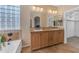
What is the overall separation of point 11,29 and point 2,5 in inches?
12.6

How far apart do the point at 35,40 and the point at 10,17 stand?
45 cm

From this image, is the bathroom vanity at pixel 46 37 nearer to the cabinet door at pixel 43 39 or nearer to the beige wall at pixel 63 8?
the cabinet door at pixel 43 39

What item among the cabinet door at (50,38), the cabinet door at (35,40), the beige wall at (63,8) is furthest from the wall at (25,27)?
the beige wall at (63,8)

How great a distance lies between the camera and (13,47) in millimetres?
1354

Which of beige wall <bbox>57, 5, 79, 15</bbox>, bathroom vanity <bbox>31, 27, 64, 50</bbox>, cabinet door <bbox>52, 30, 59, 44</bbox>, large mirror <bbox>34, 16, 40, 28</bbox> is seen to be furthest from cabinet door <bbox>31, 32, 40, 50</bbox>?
beige wall <bbox>57, 5, 79, 15</bbox>

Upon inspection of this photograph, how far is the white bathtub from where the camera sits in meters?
1.29

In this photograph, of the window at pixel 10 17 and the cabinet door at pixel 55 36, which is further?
the cabinet door at pixel 55 36

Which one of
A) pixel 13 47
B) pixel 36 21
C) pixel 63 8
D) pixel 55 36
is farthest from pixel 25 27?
pixel 63 8

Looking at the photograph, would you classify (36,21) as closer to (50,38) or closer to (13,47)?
(50,38)

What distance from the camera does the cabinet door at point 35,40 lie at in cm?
138

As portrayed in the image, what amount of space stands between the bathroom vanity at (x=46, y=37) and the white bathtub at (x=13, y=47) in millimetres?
189

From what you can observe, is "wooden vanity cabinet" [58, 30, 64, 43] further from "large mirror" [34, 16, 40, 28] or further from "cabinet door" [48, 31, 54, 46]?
"large mirror" [34, 16, 40, 28]

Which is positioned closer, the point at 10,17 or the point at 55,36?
the point at 10,17
